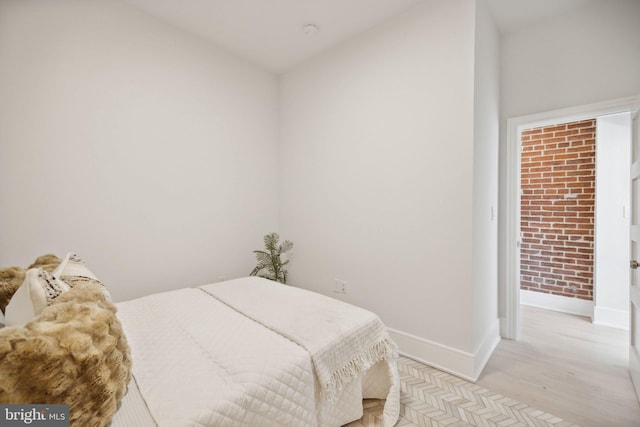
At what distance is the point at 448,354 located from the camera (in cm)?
212

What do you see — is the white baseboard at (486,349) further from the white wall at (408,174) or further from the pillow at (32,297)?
the pillow at (32,297)

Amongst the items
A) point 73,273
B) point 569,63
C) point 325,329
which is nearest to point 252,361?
point 325,329

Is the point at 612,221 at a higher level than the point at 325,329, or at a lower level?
higher

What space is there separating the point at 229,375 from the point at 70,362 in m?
0.54

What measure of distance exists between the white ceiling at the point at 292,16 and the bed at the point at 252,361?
2.34m

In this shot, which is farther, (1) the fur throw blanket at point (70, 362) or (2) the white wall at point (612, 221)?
(2) the white wall at point (612, 221)

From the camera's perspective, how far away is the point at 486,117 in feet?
7.54

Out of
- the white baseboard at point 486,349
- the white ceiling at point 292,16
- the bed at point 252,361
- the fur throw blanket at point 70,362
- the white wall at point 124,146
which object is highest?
the white ceiling at point 292,16

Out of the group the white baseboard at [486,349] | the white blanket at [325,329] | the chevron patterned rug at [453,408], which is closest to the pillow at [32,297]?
the white blanket at [325,329]

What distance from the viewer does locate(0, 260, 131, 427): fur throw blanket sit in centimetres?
65

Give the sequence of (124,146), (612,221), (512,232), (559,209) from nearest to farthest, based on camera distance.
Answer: (124,146) → (512,232) → (612,221) → (559,209)

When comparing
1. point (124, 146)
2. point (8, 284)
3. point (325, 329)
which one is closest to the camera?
point (8, 284)

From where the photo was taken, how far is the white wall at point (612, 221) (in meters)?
2.99

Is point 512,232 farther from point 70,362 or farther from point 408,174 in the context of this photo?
point 70,362
